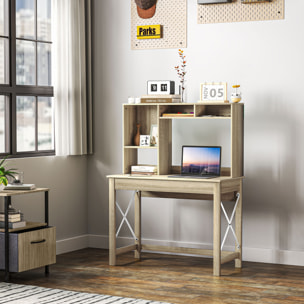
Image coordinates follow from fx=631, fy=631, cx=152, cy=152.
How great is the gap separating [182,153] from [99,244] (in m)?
1.38

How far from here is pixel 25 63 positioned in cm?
537

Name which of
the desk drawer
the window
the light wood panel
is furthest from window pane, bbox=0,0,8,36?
the desk drawer

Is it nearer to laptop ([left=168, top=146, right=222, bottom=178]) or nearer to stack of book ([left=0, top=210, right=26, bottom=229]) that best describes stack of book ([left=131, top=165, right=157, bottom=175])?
laptop ([left=168, top=146, right=222, bottom=178])

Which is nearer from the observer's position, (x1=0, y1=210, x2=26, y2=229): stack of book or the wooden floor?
the wooden floor

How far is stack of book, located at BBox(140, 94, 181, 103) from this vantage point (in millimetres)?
5109

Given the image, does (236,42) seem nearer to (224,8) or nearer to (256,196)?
(224,8)

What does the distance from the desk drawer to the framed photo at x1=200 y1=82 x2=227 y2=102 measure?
1591 millimetres

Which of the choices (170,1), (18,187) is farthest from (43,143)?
(170,1)

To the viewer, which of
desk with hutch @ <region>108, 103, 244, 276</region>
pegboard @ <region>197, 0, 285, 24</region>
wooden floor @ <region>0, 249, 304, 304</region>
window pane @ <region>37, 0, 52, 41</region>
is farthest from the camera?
window pane @ <region>37, 0, 52, 41</region>

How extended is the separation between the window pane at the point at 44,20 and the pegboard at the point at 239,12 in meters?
1.33

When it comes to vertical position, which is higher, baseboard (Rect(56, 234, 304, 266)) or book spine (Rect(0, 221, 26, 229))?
book spine (Rect(0, 221, 26, 229))

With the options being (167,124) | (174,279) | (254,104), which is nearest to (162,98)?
(167,124)

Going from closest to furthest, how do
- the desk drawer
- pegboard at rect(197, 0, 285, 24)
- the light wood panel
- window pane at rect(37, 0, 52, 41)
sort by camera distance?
the desk drawer
the light wood panel
pegboard at rect(197, 0, 285, 24)
window pane at rect(37, 0, 52, 41)

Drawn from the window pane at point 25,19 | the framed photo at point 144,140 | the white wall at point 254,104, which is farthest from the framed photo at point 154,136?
the window pane at point 25,19
